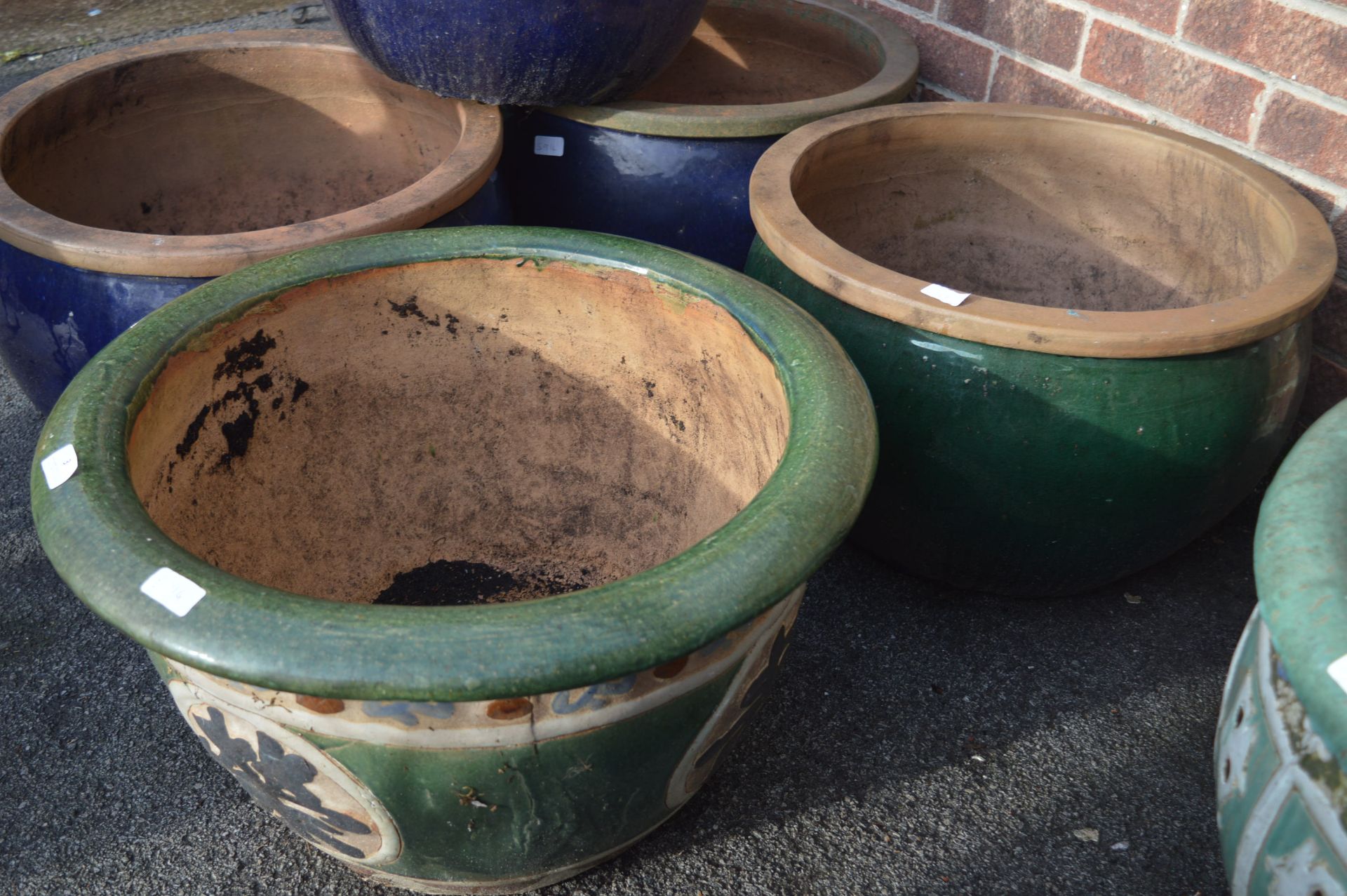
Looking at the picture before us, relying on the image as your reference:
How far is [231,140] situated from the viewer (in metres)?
2.30

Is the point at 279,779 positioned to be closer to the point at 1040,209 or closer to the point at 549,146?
the point at 549,146

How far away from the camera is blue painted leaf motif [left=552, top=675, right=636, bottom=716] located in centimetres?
102

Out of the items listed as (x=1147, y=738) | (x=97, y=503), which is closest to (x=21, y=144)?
(x=97, y=503)

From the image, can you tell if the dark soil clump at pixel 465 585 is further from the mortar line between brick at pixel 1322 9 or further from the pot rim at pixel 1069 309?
the mortar line between brick at pixel 1322 9

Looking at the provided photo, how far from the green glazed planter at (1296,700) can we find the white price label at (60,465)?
1.10 metres

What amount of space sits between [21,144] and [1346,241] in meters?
2.29

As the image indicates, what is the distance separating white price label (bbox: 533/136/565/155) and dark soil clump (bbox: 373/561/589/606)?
84 centimetres

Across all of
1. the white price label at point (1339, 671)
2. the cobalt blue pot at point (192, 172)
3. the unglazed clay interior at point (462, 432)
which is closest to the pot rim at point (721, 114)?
the cobalt blue pot at point (192, 172)

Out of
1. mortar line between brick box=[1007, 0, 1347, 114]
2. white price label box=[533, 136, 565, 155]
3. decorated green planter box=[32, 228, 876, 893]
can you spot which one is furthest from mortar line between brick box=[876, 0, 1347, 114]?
decorated green planter box=[32, 228, 876, 893]

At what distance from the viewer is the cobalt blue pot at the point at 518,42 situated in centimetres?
180

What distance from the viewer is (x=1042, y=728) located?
1652 millimetres

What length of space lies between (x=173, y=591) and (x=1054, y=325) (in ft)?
3.59

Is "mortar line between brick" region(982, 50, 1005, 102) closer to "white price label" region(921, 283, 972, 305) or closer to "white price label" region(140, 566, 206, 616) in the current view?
"white price label" region(921, 283, 972, 305)

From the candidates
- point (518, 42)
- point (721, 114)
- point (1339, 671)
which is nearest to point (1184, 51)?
point (721, 114)
